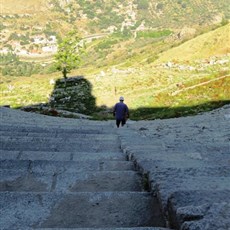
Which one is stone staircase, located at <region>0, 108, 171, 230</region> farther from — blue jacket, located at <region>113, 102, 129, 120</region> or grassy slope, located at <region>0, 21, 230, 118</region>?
grassy slope, located at <region>0, 21, 230, 118</region>

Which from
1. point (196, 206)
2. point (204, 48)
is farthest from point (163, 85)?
point (196, 206)

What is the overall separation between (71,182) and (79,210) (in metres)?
0.94

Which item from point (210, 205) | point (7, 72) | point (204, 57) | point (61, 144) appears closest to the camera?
point (210, 205)

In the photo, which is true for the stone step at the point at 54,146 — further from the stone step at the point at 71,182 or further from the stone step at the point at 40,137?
the stone step at the point at 71,182

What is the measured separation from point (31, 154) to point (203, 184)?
3.22 metres

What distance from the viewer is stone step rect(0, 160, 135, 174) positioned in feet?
13.6

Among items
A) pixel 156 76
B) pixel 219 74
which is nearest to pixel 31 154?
pixel 219 74

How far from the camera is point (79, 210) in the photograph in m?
2.67

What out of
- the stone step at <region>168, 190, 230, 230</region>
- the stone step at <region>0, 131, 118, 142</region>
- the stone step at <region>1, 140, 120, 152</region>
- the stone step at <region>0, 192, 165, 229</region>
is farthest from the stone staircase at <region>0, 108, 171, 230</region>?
the stone step at <region>0, 131, 118, 142</region>

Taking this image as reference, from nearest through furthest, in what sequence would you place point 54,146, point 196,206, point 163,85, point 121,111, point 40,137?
point 196,206 < point 54,146 < point 40,137 < point 121,111 < point 163,85

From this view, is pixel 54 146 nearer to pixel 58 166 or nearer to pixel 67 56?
pixel 58 166

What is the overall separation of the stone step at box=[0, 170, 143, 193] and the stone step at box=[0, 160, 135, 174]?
220 mm

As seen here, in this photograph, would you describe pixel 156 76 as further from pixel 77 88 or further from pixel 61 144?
pixel 61 144

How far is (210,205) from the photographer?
2.00 metres
